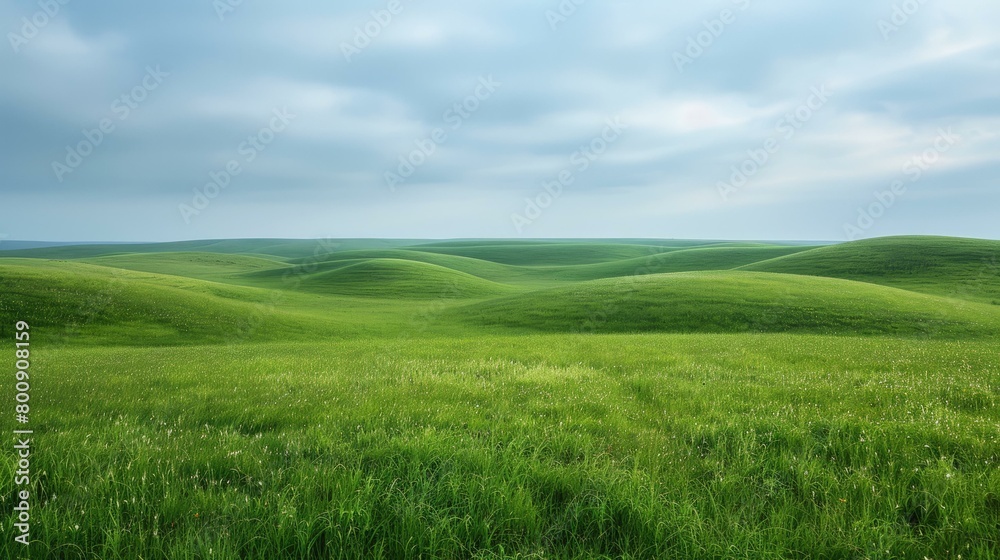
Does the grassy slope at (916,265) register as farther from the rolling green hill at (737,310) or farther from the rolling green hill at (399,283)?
the rolling green hill at (399,283)

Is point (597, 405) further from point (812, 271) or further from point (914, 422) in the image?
point (812, 271)

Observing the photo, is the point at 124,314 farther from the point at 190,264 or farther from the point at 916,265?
the point at 190,264

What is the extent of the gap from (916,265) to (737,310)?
198 ft

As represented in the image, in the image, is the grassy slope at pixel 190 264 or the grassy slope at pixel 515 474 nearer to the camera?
the grassy slope at pixel 515 474

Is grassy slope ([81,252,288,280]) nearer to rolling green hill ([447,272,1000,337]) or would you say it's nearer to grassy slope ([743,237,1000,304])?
rolling green hill ([447,272,1000,337])

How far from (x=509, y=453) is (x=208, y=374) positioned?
11.3 metres

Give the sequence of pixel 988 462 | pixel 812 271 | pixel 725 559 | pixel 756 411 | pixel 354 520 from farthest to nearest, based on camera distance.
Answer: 1. pixel 812 271
2. pixel 756 411
3. pixel 988 462
4. pixel 354 520
5. pixel 725 559

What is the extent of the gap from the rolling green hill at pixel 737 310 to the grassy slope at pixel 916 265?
75.2 ft

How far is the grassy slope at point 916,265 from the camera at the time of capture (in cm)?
6141

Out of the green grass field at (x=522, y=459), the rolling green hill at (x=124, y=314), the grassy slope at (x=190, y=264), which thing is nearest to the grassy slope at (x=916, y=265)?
the green grass field at (x=522, y=459)

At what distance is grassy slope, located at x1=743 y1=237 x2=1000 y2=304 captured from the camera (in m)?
61.4

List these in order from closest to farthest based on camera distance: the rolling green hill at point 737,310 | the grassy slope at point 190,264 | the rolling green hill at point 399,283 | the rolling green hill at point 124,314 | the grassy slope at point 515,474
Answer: the grassy slope at point 515,474 < the rolling green hill at point 124,314 < the rolling green hill at point 737,310 < the rolling green hill at point 399,283 < the grassy slope at point 190,264

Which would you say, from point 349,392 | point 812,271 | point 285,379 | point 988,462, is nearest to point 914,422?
point 988,462

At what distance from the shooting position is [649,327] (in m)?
38.3
